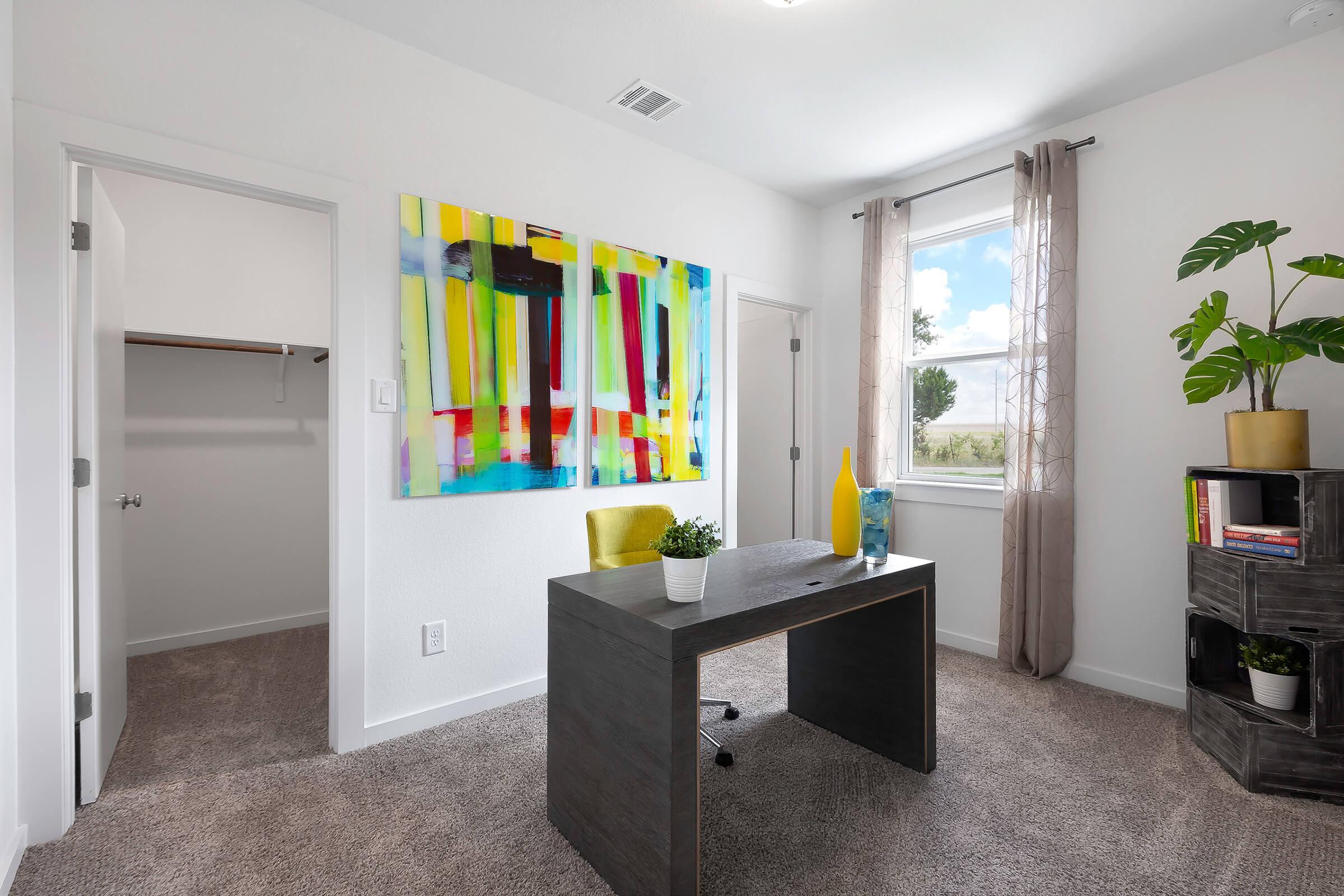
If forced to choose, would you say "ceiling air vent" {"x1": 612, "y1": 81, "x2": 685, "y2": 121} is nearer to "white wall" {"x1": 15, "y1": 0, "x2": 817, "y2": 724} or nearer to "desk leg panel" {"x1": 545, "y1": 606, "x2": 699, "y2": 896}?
"white wall" {"x1": 15, "y1": 0, "x2": 817, "y2": 724}

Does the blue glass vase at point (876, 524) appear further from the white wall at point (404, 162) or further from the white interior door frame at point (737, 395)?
the white interior door frame at point (737, 395)

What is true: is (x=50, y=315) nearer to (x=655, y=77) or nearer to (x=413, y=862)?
(x=413, y=862)

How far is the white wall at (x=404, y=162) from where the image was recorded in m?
1.98

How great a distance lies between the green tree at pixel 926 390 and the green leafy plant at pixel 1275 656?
182 centimetres

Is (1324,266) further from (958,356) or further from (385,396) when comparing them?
(385,396)

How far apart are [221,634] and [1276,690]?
483 centimetres

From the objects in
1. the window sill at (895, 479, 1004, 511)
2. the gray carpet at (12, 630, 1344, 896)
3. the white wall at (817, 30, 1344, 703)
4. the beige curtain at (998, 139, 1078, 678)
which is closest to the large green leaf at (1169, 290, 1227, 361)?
the white wall at (817, 30, 1344, 703)

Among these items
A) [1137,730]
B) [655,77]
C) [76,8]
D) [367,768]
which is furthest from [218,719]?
[1137,730]

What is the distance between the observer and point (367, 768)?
223cm

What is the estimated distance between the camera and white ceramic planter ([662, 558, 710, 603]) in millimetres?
1668

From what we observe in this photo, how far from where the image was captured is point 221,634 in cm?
356

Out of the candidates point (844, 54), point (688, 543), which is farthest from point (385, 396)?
point (844, 54)

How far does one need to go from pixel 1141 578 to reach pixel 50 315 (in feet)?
13.9

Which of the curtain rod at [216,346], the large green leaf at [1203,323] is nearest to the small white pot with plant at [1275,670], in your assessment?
the large green leaf at [1203,323]
